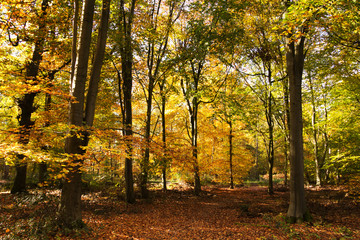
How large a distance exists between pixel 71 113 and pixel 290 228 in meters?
7.25

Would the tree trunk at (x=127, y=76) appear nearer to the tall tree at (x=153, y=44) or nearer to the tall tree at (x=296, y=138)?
the tall tree at (x=153, y=44)

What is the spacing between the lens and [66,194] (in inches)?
208

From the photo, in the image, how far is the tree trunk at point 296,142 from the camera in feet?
22.5

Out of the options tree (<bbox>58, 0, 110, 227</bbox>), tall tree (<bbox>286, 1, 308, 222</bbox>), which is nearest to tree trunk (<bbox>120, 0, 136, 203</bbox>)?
tree (<bbox>58, 0, 110, 227</bbox>)

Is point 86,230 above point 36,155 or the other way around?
the other way around

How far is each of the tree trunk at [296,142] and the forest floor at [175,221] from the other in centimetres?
51

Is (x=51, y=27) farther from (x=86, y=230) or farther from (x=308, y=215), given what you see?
(x=308, y=215)

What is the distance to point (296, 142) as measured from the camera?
7078 mm

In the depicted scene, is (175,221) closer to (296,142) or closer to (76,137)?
(76,137)

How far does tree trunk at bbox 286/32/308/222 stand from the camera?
6867mm

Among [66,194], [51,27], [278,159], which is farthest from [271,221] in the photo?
[278,159]

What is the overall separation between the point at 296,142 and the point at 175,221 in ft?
17.2

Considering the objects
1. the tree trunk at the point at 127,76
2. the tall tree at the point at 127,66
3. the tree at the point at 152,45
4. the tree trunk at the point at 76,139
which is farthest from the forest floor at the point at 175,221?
the tree at the point at 152,45

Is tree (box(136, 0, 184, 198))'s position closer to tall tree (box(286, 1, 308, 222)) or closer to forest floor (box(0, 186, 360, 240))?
forest floor (box(0, 186, 360, 240))
